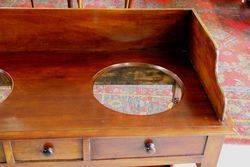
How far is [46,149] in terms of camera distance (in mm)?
915

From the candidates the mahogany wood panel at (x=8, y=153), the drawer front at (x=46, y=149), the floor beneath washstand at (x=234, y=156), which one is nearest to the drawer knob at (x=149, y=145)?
the drawer front at (x=46, y=149)

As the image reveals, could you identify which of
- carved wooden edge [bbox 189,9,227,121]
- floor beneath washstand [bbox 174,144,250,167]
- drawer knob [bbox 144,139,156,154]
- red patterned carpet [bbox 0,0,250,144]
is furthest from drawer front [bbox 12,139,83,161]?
red patterned carpet [bbox 0,0,250,144]

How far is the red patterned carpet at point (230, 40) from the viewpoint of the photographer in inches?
75.1

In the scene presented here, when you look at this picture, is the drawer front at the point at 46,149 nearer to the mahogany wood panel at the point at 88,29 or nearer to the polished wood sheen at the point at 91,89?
the polished wood sheen at the point at 91,89

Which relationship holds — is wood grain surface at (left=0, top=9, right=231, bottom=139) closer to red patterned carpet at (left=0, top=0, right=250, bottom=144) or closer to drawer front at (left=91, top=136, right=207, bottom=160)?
drawer front at (left=91, top=136, right=207, bottom=160)

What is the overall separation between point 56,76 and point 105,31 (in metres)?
0.25

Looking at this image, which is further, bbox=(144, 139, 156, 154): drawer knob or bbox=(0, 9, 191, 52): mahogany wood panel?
bbox=(0, 9, 191, 52): mahogany wood panel

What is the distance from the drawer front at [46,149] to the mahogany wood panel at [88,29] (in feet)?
1.33

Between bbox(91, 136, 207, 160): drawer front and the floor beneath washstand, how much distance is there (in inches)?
26.2

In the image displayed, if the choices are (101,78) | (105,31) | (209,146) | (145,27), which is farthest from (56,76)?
(209,146)

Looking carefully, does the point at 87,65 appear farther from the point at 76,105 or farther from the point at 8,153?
the point at 8,153

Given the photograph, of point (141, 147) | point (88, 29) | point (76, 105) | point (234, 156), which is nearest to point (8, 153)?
point (76, 105)

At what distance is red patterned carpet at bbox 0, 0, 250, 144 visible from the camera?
1907mm

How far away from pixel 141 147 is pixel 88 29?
1.54 feet
